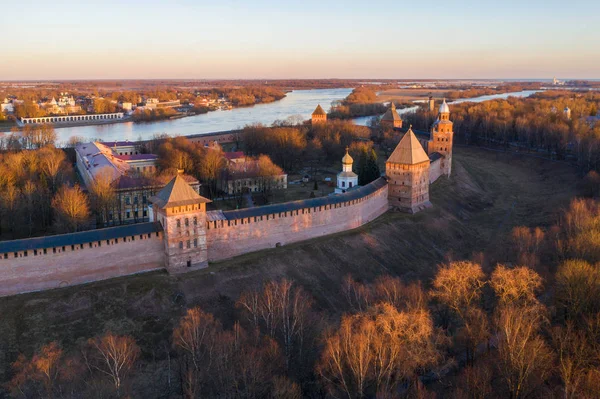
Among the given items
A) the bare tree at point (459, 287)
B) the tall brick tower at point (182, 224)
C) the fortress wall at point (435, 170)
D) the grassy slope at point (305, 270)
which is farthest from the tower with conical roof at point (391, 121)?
the bare tree at point (459, 287)

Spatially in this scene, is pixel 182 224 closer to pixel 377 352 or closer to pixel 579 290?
pixel 377 352

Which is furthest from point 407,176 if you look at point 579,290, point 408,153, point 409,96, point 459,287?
point 409,96

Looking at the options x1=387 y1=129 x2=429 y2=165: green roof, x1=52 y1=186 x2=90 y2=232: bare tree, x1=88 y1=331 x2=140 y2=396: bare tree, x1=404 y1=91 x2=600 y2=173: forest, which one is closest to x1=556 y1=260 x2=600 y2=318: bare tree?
x1=88 y1=331 x2=140 y2=396: bare tree

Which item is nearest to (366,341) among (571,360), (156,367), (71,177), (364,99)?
(571,360)

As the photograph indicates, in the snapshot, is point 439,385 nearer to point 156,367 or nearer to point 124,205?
point 156,367

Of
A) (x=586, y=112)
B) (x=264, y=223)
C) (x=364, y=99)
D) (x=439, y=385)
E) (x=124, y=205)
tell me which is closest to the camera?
(x=439, y=385)

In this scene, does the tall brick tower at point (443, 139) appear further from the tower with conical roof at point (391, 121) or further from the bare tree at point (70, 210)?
the bare tree at point (70, 210)

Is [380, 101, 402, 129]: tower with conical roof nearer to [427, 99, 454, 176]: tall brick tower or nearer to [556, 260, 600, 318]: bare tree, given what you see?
[427, 99, 454, 176]: tall brick tower
